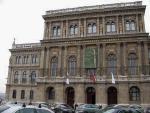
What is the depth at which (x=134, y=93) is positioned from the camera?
150 feet

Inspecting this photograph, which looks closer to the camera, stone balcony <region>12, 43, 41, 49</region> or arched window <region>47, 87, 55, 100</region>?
arched window <region>47, 87, 55, 100</region>

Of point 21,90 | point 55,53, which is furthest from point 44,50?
point 21,90

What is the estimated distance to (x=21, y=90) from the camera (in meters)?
62.9

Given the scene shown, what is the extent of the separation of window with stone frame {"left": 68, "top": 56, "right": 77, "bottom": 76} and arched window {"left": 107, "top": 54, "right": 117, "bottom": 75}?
24.0 feet

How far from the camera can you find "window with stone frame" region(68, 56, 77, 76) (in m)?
50.3

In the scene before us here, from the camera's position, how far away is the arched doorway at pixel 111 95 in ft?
154

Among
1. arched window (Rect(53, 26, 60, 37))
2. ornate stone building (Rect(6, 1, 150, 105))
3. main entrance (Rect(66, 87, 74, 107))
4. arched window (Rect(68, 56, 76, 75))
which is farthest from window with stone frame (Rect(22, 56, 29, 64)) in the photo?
main entrance (Rect(66, 87, 74, 107))

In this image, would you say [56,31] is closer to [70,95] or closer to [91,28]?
[91,28]

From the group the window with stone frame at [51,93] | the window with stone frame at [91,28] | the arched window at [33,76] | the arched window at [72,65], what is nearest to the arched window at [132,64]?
the window with stone frame at [91,28]

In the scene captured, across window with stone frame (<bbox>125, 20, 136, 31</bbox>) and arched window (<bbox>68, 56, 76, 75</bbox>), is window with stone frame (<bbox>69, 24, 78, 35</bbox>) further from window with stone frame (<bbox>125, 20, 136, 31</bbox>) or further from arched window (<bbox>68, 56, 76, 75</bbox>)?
window with stone frame (<bbox>125, 20, 136, 31</bbox>)

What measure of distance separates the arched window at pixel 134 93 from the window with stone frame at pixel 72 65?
40.9ft

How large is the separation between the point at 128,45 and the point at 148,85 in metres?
9.11

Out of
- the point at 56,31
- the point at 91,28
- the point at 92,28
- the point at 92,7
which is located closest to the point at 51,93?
the point at 56,31

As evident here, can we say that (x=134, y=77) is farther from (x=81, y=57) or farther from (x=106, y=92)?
(x=81, y=57)
